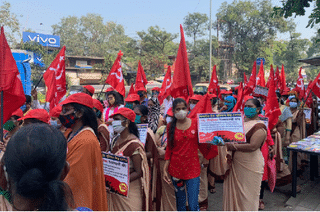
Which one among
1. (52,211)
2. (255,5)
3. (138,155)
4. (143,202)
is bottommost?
(143,202)

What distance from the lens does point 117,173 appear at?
7.89 feet

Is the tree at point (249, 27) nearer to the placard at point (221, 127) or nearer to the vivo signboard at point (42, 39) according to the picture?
the vivo signboard at point (42, 39)

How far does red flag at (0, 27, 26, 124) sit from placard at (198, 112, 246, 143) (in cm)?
211

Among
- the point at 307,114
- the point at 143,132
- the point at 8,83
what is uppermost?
the point at 8,83

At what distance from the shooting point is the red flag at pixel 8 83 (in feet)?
9.52

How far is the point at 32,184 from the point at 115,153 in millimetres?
1759

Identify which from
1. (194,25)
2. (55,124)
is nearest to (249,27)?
(194,25)

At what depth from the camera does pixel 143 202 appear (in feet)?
9.09

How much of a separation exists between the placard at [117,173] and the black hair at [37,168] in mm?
1240

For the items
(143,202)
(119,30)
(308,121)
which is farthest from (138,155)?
(119,30)

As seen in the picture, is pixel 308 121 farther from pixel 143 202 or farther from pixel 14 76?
pixel 14 76

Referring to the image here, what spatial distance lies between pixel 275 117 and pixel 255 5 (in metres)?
32.2

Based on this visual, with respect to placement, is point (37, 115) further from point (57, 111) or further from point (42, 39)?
point (42, 39)

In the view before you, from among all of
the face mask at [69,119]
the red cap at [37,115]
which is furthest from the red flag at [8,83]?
the face mask at [69,119]
